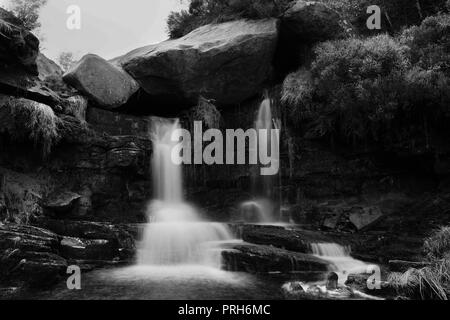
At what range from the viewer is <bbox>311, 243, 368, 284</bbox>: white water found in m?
8.46

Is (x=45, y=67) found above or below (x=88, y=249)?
above

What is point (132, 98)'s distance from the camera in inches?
606

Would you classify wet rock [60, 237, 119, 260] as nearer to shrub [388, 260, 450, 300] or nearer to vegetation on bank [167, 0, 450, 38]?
shrub [388, 260, 450, 300]

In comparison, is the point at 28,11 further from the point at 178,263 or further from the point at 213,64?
the point at 178,263

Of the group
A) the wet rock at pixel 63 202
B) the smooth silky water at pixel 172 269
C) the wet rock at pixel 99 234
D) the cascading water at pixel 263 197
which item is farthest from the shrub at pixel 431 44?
the wet rock at pixel 63 202

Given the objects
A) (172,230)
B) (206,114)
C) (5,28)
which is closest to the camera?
(172,230)

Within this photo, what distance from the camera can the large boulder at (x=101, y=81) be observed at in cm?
1438

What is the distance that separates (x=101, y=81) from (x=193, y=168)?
16.4ft

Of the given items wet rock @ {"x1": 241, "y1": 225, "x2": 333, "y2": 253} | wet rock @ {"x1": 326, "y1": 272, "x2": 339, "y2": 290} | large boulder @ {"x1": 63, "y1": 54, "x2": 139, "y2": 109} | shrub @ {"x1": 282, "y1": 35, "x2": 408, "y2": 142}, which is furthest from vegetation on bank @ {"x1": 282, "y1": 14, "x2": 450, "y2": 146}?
large boulder @ {"x1": 63, "y1": 54, "x2": 139, "y2": 109}

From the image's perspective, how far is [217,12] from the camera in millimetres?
18062

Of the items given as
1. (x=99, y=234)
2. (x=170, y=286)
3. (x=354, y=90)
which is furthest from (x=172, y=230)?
(x=354, y=90)

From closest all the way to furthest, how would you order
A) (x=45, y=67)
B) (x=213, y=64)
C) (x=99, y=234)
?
(x=99, y=234), (x=213, y=64), (x=45, y=67)
